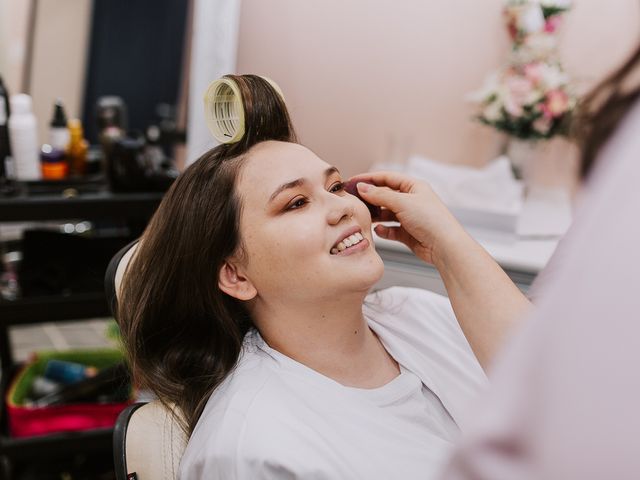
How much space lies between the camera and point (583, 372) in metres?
0.39

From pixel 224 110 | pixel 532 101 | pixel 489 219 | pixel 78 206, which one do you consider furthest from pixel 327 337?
pixel 532 101

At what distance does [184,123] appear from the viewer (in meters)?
3.62

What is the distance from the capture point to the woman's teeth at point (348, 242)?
1.24 metres

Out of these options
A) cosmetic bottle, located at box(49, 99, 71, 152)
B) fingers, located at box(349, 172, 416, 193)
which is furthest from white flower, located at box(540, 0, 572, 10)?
cosmetic bottle, located at box(49, 99, 71, 152)

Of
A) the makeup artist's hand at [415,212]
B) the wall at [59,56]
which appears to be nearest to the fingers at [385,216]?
the makeup artist's hand at [415,212]

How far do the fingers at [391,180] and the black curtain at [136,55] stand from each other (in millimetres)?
2303

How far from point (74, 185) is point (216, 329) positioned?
941mm

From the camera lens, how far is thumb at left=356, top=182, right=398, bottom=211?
52.4 inches

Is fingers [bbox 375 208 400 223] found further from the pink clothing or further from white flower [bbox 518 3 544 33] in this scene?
white flower [bbox 518 3 544 33]

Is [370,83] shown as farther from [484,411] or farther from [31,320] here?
[484,411]

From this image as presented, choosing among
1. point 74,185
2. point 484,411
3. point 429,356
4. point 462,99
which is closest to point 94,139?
point 74,185

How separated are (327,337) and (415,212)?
1.02 feet

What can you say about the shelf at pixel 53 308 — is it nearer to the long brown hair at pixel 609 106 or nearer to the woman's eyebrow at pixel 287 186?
the woman's eyebrow at pixel 287 186

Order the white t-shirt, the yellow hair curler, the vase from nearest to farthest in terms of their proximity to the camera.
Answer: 1. the white t-shirt
2. the yellow hair curler
3. the vase
